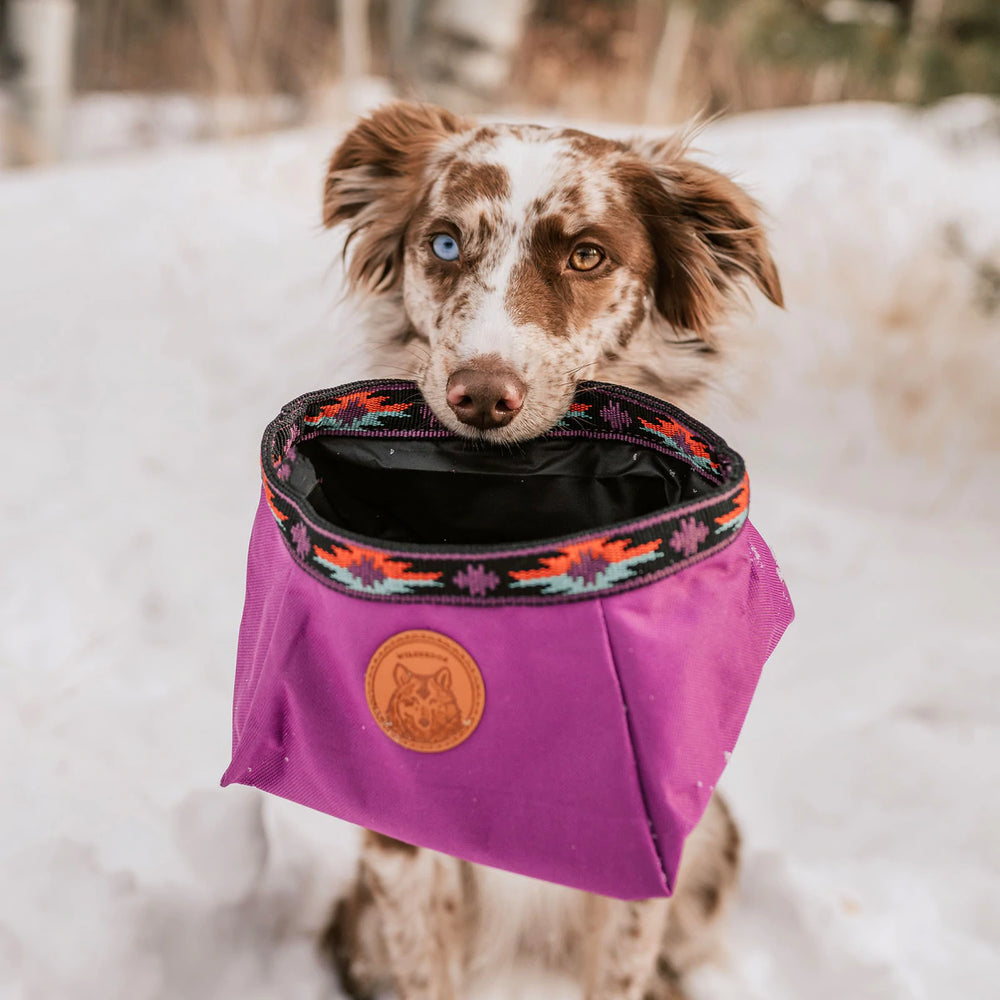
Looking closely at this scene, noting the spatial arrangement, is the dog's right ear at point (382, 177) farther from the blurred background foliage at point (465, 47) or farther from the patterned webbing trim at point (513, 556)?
the blurred background foliage at point (465, 47)

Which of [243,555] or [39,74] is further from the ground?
[39,74]

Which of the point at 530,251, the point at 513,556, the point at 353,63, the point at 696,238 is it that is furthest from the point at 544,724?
the point at 353,63

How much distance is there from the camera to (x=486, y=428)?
133 cm

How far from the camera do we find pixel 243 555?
302cm

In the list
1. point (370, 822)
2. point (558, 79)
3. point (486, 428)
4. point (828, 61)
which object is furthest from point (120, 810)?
point (558, 79)

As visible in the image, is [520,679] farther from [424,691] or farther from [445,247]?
[445,247]

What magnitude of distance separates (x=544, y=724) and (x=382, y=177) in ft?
4.29

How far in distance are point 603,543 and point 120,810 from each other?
1530 mm

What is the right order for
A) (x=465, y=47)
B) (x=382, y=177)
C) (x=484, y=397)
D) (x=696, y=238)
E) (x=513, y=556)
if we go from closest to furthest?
(x=513, y=556), (x=484, y=397), (x=696, y=238), (x=382, y=177), (x=465, y=47)

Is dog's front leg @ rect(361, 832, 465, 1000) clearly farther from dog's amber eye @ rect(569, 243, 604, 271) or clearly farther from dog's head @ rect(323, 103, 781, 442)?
dog's amber eye @ rect(569, 243, 604, 271)

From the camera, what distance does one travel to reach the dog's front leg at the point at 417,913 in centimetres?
159

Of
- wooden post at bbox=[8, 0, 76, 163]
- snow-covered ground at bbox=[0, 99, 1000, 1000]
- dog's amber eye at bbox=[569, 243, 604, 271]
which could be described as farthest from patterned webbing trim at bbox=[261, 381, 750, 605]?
wooden post at bbox=[8, 0, 76, 163]

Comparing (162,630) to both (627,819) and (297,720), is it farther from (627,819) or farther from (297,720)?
(627,819)

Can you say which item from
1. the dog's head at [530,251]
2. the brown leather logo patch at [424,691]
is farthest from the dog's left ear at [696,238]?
the brown leather logo patch at [424,691]
